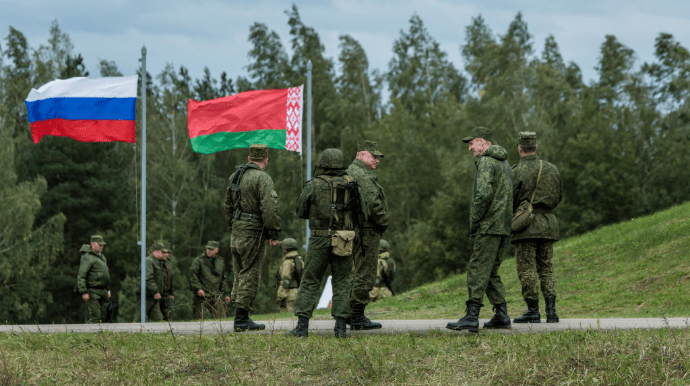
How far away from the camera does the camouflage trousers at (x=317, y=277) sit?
8.09m

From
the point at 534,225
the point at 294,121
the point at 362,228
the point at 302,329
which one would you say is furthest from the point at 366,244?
the point at 294,121

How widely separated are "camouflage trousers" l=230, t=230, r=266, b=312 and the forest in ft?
103

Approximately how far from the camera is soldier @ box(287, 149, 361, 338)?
8047 millimetres

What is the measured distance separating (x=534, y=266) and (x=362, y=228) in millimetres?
2316

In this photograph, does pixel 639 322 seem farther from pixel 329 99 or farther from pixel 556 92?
pixel 329 99

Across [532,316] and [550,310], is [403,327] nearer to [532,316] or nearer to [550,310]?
[532,316]

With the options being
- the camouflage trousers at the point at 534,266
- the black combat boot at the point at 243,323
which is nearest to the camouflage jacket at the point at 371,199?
the camouflage trousers at the point at 534,266

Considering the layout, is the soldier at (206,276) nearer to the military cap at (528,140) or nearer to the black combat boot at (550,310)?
the black combat boot at (550,310)

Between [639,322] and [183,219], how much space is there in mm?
43255

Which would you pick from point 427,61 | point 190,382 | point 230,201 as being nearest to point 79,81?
point 230,201

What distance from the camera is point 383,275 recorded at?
59.1 feet

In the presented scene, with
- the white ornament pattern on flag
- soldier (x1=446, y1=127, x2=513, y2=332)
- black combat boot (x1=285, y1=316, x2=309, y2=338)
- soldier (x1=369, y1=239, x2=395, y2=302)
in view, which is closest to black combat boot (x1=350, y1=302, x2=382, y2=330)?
black combat boot (x1=285, y1=316, x2=309, y2=338)

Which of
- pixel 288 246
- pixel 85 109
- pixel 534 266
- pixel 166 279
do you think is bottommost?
pixel 166 279

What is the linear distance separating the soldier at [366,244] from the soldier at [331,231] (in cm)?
56
